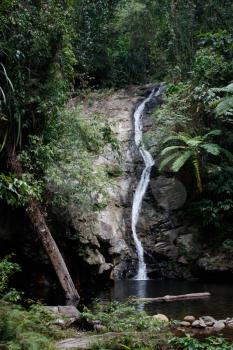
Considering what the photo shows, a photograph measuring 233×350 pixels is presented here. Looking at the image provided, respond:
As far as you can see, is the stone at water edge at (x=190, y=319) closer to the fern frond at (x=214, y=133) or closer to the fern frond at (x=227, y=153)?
the fern frond at (x=227, y=153)

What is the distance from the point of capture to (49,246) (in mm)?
10648

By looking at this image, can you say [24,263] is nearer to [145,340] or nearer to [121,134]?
[145,340]

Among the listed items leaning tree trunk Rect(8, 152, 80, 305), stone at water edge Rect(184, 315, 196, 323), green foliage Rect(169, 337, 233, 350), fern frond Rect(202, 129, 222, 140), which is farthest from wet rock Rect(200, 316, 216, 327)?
fern frond Rect(202, 129, 222, 140)

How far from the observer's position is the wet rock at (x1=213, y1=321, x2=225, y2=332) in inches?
312

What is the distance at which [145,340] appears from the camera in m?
6.07

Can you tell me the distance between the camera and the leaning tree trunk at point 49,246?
10523 mm

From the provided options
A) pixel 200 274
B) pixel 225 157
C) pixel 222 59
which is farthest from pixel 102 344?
pixel 222 59

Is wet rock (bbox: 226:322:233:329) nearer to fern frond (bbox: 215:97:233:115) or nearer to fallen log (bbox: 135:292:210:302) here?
fallen log (bbox: 135:292:210:302)

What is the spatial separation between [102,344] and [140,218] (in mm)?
10225

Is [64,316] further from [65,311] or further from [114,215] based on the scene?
[114,215]

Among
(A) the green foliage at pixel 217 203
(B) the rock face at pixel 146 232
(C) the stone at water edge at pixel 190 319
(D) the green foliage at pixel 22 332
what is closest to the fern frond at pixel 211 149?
(A) the green foliage at pixel 217 203

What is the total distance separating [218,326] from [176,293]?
11.1 ft

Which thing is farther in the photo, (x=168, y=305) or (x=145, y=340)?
(x=168, y=305)

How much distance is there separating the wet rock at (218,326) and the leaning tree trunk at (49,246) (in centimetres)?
369
